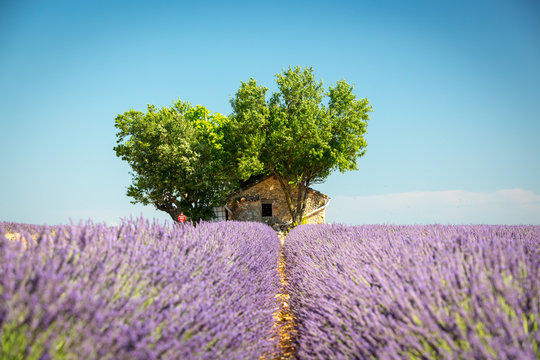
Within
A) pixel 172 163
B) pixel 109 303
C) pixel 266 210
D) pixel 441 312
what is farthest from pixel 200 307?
pixel 266 210

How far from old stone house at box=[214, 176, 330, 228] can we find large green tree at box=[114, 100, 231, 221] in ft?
5.42

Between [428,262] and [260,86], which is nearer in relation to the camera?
[428,262]

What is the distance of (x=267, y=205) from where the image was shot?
72.4 ft

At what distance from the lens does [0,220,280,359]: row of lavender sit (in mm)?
1328

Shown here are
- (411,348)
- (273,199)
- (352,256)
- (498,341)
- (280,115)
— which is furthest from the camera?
(273,199)

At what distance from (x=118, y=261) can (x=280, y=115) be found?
1872 cm

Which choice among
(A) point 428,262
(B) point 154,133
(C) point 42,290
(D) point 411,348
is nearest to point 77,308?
(C) point 42,290

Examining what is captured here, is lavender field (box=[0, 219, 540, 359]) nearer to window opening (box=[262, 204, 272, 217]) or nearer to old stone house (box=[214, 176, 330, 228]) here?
old stone house (box=[214, 176, 330, 228])

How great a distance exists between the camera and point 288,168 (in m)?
20.9

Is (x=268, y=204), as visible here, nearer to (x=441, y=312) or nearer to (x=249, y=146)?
(x=249, y=146)

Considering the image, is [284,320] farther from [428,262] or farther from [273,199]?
[273,199]

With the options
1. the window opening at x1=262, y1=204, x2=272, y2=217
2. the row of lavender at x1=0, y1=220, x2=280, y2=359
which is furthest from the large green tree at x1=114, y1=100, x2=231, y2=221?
the row of lavender at x1=0, y1=220, x2=280, y2=359

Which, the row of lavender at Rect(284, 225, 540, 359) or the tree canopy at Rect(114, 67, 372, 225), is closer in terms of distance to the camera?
the row of lavender at Rect(284, 225, 540, 359)

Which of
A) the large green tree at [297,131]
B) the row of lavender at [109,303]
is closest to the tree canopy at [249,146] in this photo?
the large green tree at [297,131]
